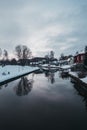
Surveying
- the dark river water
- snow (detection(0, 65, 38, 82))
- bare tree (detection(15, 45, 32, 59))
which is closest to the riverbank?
snow (detection(0, 65, 38, 82))

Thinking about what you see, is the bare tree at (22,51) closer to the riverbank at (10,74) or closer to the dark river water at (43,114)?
the riverbank at (10,74)

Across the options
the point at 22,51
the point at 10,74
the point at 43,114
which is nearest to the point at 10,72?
the point at 10,74

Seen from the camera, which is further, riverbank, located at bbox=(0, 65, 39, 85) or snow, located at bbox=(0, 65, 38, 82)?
snow, located at bbox=(0, 65, 38, 82)

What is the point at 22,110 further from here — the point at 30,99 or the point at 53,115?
the point at 30,99

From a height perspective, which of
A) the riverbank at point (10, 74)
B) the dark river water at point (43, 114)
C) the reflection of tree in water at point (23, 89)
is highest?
the riverbank at point (10, 74)

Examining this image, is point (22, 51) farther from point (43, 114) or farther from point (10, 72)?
point (43, 114)

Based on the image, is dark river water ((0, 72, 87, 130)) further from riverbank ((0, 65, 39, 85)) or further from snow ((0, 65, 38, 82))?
snow ((0, 65, 38, 82))

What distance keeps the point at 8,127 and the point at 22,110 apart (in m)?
3.55

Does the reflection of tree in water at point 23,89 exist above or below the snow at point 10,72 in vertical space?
below

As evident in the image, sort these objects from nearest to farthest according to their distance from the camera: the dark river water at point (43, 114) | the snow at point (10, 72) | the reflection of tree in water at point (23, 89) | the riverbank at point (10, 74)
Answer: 1. the dark river water at point (43, 114)
2. the reflection of tree in water at point (23, 89)
3. the riverbank at point (10, 74)
4. the snow at point (10, 72)

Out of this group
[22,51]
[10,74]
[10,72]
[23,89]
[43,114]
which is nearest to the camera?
[43,114]

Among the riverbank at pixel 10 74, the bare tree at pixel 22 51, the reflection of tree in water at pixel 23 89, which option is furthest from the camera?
the bare tree at pixel 22 51

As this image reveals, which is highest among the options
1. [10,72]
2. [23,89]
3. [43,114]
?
[10,72]

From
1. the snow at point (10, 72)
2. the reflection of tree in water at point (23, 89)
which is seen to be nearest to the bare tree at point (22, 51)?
the snow at point (10, 72)
